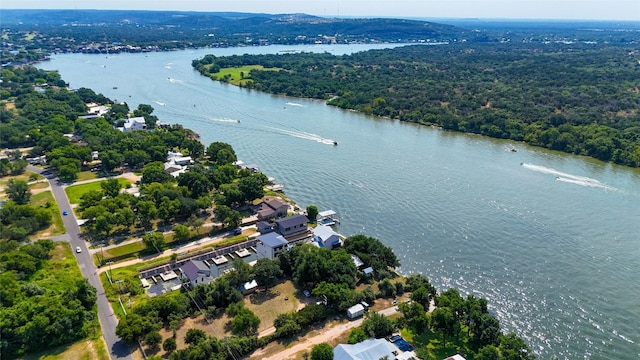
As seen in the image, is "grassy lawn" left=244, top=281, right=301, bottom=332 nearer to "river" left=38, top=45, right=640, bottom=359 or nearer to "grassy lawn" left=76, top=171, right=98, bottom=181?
"river" left=38, top=45, right=640, bottom=359

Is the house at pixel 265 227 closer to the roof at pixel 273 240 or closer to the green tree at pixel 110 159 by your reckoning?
the roof at pixel 273 240

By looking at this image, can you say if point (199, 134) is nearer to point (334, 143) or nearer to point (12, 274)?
point (334, 143)

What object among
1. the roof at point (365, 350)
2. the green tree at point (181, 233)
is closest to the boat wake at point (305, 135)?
the green tree at point (181, 233)

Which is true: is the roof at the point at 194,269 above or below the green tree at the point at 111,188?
below

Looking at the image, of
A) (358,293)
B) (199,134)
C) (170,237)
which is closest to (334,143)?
(199,134)

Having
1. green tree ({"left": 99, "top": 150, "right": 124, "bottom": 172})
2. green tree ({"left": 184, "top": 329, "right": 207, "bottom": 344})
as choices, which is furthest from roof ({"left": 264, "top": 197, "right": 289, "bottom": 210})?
green tree ({"left": 99, "top": 150, "right": 124, "bottom": 172})
